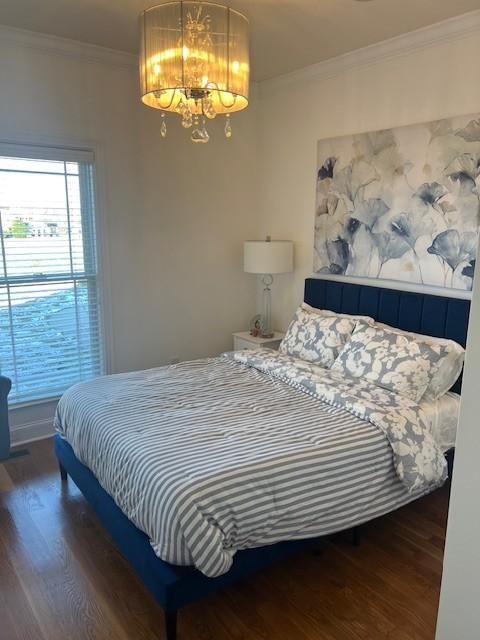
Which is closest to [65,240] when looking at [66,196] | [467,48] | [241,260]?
[66,196]

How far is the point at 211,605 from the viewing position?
2094 mm

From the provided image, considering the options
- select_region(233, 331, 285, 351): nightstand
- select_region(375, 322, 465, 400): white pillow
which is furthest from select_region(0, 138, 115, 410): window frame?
select_region(375, 322, 465, 400): white pillow

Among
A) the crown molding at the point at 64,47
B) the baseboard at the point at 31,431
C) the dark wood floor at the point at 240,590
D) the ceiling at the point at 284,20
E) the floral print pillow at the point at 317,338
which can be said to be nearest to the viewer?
the dark wood floor at the point at 240,590

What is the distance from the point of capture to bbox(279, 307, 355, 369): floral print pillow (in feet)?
10.7

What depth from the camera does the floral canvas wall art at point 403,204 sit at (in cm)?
294

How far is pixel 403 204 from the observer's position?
3260 mm

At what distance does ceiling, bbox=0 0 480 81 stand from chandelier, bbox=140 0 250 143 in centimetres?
60

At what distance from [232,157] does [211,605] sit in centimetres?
345

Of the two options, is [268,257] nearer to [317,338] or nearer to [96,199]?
[317,338]

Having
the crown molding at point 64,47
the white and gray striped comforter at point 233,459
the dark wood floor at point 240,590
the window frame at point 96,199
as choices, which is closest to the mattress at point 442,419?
the white and gray striped comforter at point 233,459

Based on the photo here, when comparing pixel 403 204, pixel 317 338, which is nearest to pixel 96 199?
pixel 317 338

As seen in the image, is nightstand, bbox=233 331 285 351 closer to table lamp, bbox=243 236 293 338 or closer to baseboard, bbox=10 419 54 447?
table lamp, bbox=243 236 293 338

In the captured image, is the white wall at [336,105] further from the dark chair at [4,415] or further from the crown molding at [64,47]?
the dark chair at [4,415]

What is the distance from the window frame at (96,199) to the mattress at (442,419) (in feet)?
7.79
